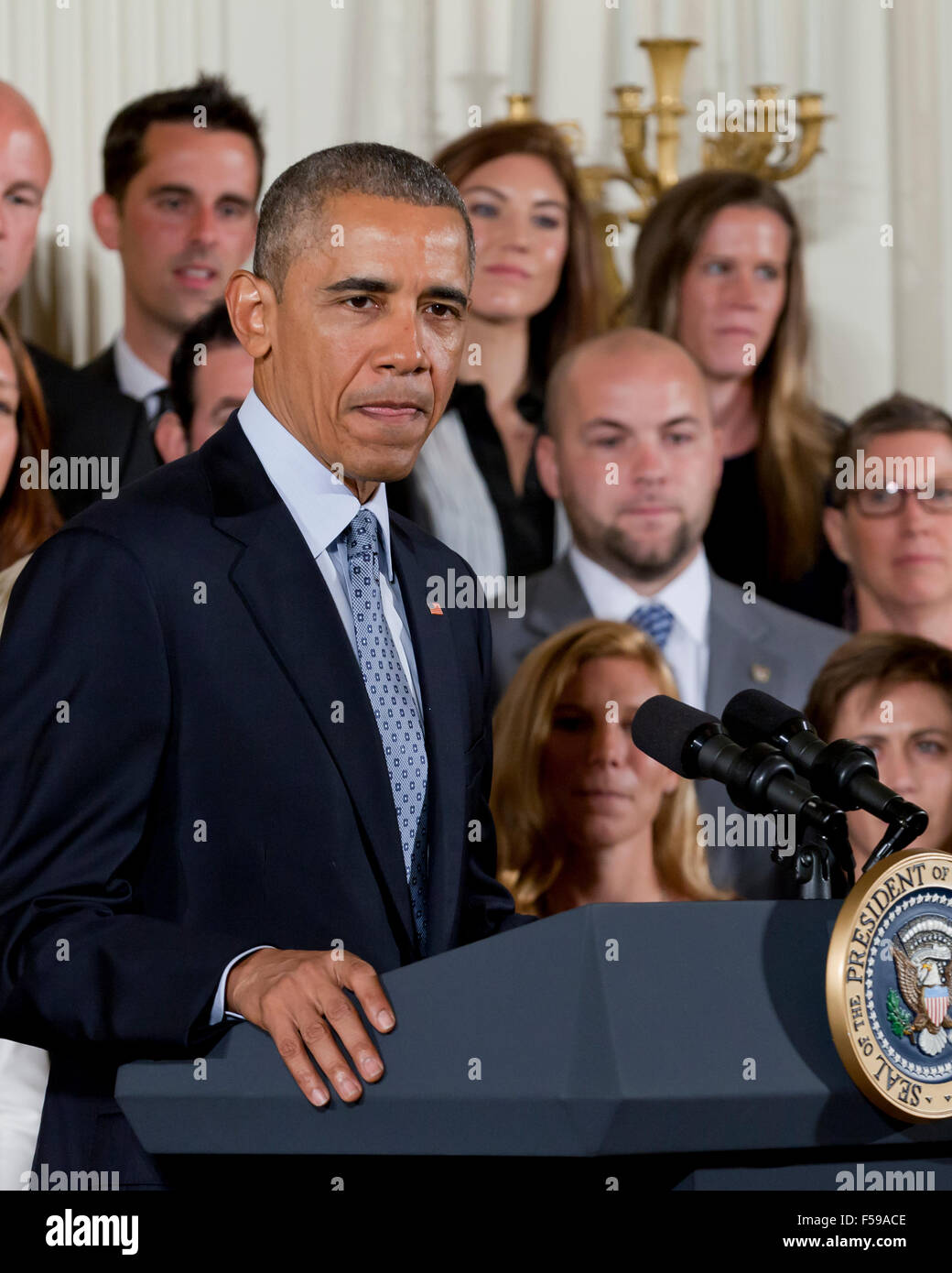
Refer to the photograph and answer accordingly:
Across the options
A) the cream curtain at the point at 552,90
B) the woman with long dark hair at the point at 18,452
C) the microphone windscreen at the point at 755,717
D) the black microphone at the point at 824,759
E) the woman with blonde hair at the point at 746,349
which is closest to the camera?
the black microphone at the point at 824,759

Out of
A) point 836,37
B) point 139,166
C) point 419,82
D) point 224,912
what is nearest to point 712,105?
point 836,37

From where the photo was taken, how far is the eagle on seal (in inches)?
42.8

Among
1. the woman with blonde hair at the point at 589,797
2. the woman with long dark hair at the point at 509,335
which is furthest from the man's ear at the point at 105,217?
the woman with blonde hair at the point at 589,797

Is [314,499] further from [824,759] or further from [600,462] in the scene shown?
[600,462]


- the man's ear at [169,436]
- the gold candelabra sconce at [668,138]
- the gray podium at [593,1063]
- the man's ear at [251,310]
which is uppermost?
the gold candelabra sconce at [668,138]

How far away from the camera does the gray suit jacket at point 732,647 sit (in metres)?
3.50

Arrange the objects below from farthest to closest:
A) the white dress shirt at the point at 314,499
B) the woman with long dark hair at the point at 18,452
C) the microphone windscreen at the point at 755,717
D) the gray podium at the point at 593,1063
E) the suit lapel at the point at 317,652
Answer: the woman with long dark hair at the point at 18,452 → the white dress shirt at the point at 314,499 → the suit lapel at the point at 317,652 → the microphone windscreen at the point at 755,717 → the gray podium at the point at 593,1063

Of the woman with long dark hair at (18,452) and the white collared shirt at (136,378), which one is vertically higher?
the white collared shirt at (136,378)

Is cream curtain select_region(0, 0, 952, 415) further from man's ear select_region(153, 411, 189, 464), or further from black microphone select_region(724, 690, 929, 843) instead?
black microphone select_region(724, 690, 929, 843)

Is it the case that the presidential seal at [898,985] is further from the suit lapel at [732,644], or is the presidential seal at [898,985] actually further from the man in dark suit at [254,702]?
the suit lapel at [732,644]

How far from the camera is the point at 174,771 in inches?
55.8

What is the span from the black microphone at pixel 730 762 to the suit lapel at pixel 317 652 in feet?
0.78

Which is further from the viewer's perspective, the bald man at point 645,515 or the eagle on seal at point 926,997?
the bald man at point 645,515
